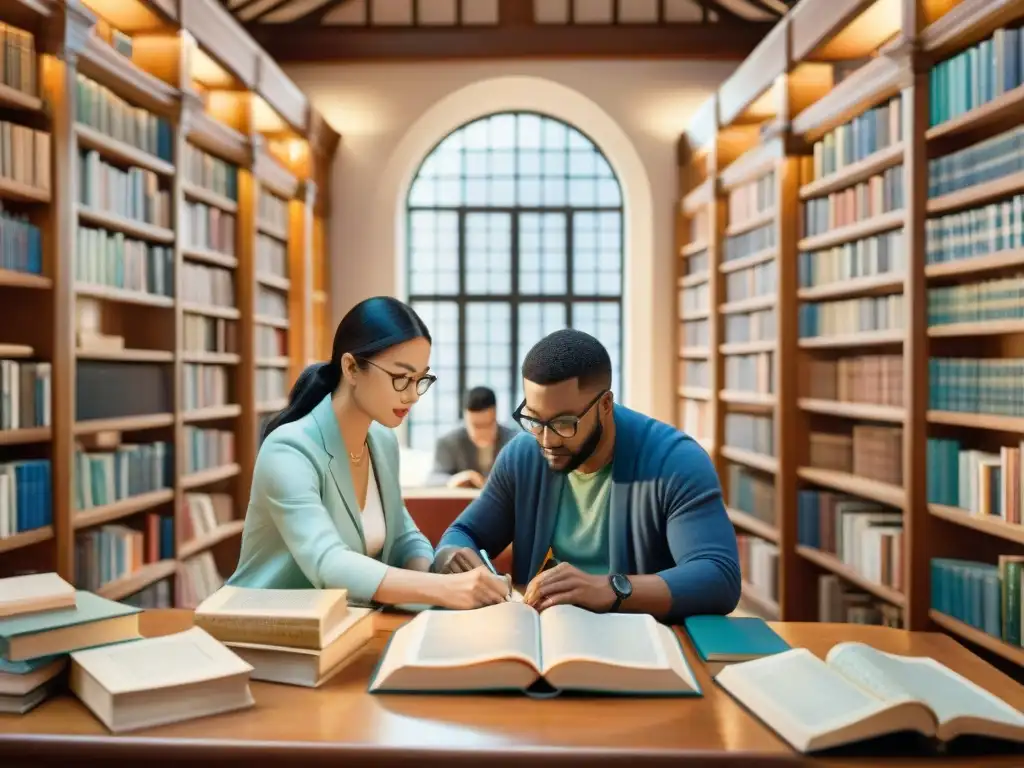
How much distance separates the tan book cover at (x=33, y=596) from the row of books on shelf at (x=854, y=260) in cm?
349

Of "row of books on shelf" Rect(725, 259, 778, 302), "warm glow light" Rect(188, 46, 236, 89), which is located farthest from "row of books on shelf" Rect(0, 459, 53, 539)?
"row of books on shelf" Rect(725, 259, 778, 302)

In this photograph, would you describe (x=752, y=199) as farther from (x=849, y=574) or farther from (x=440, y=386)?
(x=440, y=386)

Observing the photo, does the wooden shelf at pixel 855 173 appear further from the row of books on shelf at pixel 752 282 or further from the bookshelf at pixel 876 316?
the row of books on shelf at pixel 752 282

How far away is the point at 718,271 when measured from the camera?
22.1 feet

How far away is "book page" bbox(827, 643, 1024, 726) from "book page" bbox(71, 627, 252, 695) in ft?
2.85

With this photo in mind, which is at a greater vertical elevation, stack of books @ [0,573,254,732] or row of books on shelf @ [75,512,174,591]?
stack of books @ [0,573,254,732]

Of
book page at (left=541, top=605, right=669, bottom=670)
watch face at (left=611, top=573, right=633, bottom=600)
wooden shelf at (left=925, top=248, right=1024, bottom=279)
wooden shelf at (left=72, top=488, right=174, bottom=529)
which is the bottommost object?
wooden shelf at (left=72, top=488, right=174, bottom=529)

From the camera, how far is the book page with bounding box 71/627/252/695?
133cm

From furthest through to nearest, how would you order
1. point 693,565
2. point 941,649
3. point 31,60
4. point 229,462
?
point 229,462 → point 31,60 → point 693,565 → point 941,649

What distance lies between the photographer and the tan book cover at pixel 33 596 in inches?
56.6

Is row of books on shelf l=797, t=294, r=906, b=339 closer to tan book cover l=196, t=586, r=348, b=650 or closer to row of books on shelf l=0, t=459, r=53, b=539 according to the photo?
tan book cover l=196, t=586, r=348, b=650

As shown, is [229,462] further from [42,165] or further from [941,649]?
[941,649]

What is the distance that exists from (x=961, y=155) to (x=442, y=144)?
5.83m

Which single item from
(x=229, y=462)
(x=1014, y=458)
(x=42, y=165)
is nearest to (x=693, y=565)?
(x=1014, y=458)
